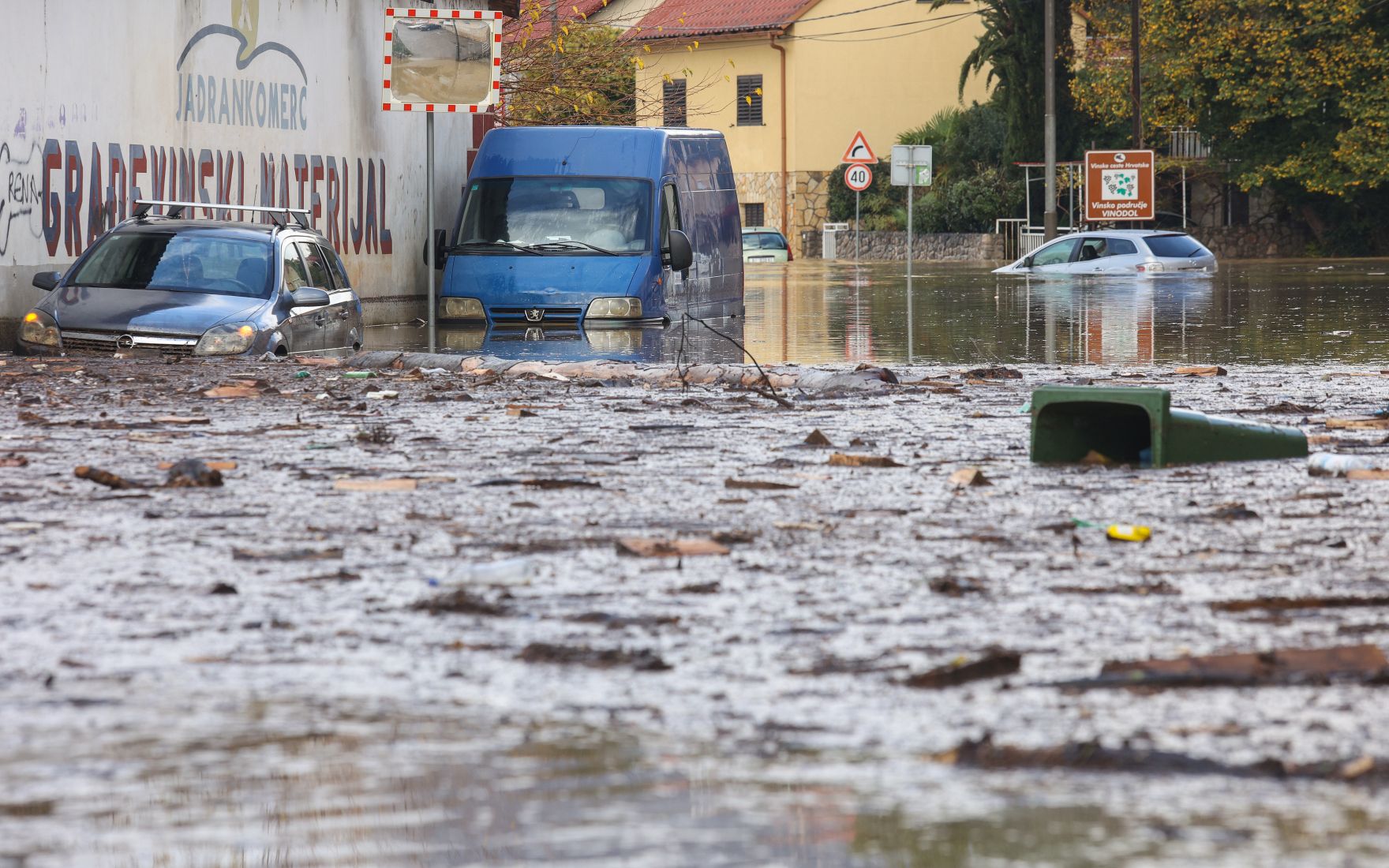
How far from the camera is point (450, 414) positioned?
38.1 ft

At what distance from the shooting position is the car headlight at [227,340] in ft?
51.0

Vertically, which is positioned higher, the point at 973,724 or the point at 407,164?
the point at 407,164

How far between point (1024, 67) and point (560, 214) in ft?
124

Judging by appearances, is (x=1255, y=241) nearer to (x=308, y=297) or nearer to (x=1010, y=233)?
(x=1010, y=233)

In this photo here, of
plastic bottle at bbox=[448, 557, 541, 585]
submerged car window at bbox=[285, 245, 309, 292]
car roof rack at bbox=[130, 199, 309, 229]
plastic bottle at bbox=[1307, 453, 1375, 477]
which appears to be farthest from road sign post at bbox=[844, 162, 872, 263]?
plastic bottle at bbox=[448, 557, 541, 585]

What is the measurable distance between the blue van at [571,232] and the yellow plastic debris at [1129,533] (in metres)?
14.7

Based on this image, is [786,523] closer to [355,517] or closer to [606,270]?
[355,517]

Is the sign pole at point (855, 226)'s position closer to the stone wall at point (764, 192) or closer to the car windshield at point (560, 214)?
the stone wall at point (764, 192)

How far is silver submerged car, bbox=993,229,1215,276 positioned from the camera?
40.7 meters

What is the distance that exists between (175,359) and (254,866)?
497 inches

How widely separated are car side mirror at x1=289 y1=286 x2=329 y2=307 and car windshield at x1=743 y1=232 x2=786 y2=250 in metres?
46.1

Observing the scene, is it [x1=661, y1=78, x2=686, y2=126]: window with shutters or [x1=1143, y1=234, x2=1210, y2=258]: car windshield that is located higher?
[x1=661, y1=78, x2=686, y2=126]: window with shutters

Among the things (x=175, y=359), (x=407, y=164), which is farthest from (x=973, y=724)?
(x=407, y=164)

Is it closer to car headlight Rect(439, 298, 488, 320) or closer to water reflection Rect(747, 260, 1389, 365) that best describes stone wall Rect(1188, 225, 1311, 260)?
water reflection Rect(747, 260, 1389, 365)
